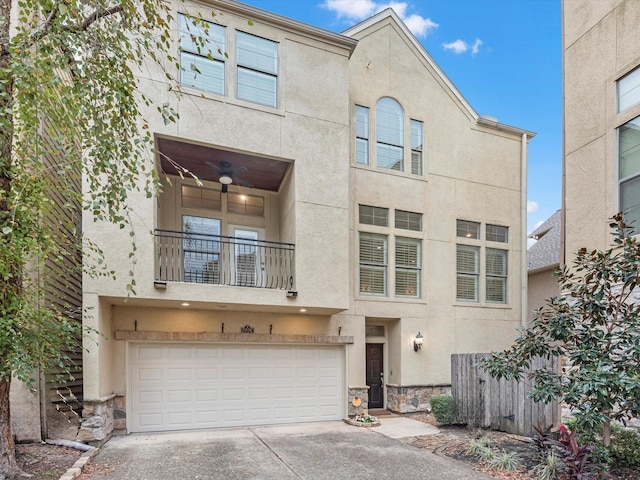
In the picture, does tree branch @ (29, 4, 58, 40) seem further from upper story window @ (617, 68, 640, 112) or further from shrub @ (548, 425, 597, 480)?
upper story window @ (617, 68, 640, 112)

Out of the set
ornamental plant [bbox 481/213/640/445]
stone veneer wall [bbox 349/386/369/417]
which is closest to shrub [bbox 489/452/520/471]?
ornamental plant [bbox 481/213/640/445]

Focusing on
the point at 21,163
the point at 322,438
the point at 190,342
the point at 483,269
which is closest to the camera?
the point at 21,163

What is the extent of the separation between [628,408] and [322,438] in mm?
5022

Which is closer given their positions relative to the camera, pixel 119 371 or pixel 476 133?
pixel 119 371

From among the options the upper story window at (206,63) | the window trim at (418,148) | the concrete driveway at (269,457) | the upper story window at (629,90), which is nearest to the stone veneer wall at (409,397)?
the concrete driveway at (269,457)

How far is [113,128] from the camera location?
16.0 ft

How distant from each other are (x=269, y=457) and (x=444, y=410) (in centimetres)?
405

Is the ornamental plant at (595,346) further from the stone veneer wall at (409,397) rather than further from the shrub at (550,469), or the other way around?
the stone veneer wall at (409,397)

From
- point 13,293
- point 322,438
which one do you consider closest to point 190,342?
point 322,438

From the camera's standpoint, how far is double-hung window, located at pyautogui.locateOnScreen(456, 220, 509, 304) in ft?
37.7

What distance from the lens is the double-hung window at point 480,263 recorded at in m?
11.5

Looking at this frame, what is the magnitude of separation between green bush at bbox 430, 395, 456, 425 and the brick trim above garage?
234cm

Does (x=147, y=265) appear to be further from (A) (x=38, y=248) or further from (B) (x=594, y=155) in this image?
(B) (x=594, y=155)

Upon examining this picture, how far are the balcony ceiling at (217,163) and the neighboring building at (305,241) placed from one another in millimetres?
58
